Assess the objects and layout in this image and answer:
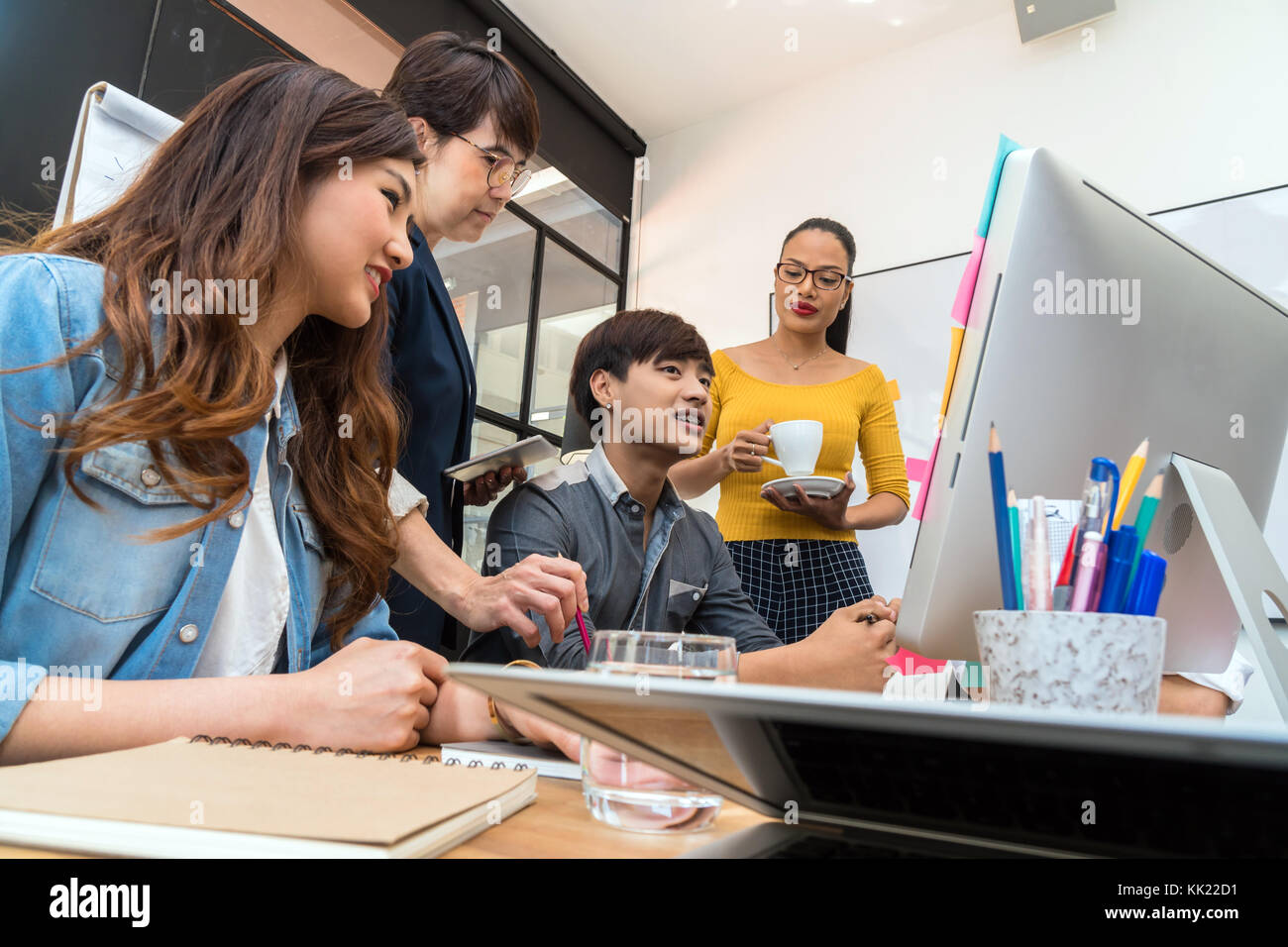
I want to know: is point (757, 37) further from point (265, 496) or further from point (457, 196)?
point (265, 496)

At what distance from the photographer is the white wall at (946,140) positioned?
9.21 feet

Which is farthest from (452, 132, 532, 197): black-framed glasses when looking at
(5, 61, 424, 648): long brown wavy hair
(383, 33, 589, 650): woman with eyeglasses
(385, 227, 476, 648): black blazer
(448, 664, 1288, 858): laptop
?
(448, 664, 1288, 858): laptop

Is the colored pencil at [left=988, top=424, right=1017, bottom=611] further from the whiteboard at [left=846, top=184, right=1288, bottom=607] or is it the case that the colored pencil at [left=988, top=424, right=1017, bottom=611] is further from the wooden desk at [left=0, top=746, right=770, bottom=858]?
the whiteboard at [left=846, top=184, right=1288, bottom=607]

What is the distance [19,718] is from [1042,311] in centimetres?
72

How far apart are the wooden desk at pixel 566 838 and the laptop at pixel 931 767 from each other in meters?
0.04

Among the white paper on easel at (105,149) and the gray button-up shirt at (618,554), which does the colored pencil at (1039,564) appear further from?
the white paper on easel at (105,149)

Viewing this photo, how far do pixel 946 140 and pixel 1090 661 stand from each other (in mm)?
3432

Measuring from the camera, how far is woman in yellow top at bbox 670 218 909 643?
6.06 feet

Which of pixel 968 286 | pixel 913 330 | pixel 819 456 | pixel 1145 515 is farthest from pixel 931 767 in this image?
pixel 913 330

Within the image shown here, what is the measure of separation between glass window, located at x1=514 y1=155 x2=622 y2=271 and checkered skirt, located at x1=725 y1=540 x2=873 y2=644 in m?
2.43

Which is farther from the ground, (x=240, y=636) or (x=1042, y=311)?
(x=1042, y=311)

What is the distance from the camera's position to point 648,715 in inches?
12.1

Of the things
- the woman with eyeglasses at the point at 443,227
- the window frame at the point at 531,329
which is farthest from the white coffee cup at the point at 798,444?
the window frame at the point at 531,329
